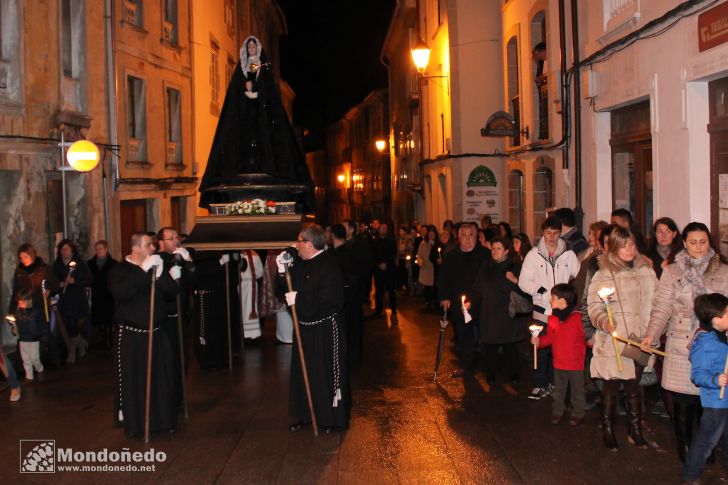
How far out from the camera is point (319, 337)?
8555 millimetres

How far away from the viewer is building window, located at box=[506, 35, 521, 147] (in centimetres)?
2039

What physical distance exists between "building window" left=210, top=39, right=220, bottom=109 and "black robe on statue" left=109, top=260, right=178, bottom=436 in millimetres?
19914

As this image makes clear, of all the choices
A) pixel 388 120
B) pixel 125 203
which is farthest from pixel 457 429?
pixel 388 120

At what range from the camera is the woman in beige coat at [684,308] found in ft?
23.2

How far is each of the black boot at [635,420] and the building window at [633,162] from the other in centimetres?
466

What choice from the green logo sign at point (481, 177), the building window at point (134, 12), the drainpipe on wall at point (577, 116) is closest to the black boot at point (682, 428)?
the drainpipe on wall at point (577, 116)

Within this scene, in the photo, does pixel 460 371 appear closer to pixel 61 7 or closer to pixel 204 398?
pixel 204 398

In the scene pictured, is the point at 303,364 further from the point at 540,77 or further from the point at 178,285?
the point at 540,77

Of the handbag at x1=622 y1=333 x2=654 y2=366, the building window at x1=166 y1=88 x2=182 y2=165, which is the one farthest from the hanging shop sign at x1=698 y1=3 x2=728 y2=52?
the building window at x1=166 y1=88 x2=182 y2=165

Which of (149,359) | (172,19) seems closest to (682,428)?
(149,359)

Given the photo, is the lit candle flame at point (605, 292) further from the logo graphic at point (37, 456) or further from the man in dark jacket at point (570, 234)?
the logo graphic at point (37, 456)

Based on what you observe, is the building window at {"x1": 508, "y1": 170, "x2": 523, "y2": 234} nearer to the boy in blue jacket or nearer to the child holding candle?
the child holding candle

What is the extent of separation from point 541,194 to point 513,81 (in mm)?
3971

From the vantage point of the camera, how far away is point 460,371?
1124 centimetres
